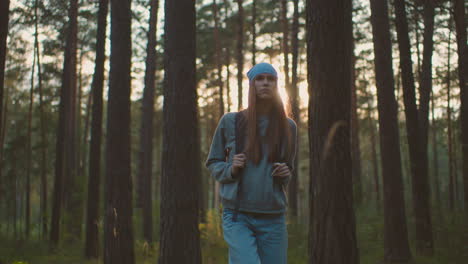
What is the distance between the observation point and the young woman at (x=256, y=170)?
3.53m

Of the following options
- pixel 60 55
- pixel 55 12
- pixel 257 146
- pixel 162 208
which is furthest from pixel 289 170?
pixel 60 55

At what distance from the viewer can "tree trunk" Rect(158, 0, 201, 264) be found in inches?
272

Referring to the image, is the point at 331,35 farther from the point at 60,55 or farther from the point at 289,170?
the point at 60,55

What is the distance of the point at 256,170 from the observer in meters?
3.62

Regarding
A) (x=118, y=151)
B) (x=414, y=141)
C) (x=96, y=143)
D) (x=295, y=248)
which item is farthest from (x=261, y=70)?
(x=295, y=248)

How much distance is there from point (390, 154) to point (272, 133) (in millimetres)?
7016

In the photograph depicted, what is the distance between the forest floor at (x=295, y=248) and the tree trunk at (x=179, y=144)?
4328mm

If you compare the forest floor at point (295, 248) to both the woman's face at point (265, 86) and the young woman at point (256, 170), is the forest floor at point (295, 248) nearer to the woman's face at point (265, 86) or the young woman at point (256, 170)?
the young woman at point (256, 170)

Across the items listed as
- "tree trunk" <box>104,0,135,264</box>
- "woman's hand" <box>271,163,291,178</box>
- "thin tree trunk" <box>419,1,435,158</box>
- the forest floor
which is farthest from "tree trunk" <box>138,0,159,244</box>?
"woman's hand" <box>271,163,291,178</box>

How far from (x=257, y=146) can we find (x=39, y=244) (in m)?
15.8

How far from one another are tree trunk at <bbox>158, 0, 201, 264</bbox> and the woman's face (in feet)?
10.7

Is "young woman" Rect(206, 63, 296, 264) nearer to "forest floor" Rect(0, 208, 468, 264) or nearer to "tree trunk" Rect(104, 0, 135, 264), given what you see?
"tree trunk" Rect(104, 0, 135, 264)

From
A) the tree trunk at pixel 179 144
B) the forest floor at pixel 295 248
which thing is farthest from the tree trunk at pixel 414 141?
the tree trunk at pixel 179 144

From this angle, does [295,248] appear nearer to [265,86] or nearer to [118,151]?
[118,151]
